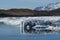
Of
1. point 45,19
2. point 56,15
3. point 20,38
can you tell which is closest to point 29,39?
point 20,38

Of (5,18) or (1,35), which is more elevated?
(5,18)

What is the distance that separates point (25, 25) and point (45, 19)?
0.25 m

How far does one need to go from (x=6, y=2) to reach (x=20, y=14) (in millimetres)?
224

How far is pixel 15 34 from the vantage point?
167 cm

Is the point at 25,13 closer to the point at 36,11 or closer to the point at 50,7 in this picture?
the point at 36,11

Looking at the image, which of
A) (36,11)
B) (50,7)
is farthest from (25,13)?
(50,7)

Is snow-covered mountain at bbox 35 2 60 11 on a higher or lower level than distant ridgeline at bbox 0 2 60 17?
higher

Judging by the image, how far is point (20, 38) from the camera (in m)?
1.68

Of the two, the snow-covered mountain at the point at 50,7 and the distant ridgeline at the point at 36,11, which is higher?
the snow-covered mountain at the point at 50,7

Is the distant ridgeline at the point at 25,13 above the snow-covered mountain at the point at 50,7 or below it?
below

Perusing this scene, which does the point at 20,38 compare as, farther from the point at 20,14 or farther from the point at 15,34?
the point at 20,14

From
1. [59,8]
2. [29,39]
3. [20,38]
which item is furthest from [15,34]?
[59,8]

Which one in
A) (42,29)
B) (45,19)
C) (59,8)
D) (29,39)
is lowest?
(29,39)

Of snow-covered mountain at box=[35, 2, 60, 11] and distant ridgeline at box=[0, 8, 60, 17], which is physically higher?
snow-covered mountain at box=[35, 2, 60, 11]
